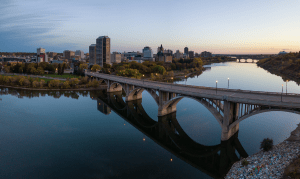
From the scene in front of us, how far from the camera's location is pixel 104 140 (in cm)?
3023

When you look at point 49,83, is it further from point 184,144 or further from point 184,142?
point 184,144

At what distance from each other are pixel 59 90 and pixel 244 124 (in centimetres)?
5925

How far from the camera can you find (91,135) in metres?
32.0

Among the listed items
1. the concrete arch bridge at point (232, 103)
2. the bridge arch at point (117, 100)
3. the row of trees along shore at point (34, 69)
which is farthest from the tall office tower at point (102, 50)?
the concrete arch bridge at point (232, 103)

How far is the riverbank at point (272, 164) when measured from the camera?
17.9 metres

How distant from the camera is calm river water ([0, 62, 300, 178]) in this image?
72.7ft

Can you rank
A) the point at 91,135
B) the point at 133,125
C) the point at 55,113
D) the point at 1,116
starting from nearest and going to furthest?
1. the point at 91,135
2. the point at 133,125
3. the point at 1,116
4. the point at 55,113

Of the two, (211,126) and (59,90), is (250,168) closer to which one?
(211,126)

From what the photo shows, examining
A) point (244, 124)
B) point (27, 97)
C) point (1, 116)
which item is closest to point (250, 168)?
point (244, 124)

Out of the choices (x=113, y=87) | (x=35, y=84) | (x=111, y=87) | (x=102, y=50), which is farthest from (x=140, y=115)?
(x=102, y=50)

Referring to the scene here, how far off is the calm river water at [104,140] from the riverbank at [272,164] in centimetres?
271

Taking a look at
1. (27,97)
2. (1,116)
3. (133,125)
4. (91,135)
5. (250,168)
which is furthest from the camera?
(27,97)

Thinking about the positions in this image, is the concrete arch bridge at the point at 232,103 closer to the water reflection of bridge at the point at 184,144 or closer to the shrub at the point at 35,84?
the water reflection of bridge at the point at 184,144

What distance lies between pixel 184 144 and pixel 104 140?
1169cm
